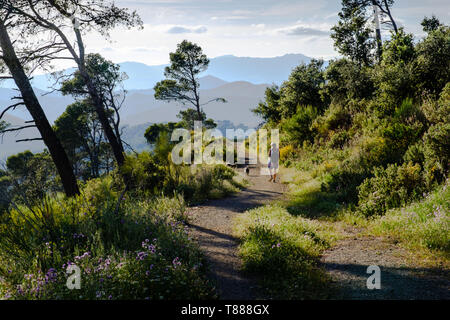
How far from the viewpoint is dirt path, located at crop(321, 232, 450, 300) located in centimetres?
339

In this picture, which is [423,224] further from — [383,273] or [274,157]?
[274,157]

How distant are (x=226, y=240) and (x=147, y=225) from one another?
169cm

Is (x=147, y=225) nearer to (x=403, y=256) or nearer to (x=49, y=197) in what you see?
(x=49, y=197)

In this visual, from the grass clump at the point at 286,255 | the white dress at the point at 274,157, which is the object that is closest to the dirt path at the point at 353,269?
the grass clump at the point at 286,255

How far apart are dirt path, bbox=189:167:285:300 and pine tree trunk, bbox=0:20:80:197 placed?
12.5 ft

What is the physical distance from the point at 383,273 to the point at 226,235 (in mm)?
3159

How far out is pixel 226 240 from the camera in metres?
5.86

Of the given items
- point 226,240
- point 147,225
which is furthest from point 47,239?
point 226,240

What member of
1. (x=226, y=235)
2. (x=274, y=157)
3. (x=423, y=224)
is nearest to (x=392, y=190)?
(x=423, y=224)

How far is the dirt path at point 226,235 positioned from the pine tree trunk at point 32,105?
3.82 metres

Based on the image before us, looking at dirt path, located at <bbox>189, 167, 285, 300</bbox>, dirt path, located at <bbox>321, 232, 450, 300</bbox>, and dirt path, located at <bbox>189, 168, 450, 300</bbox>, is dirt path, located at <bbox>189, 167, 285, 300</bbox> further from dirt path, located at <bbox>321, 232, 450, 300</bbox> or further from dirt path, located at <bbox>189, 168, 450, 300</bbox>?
dirt path, located at <bbox>321, 232, 450, 300</bbox>

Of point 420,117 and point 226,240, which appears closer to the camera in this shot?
point 226,240

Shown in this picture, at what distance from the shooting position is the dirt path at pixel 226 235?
3.89 metres

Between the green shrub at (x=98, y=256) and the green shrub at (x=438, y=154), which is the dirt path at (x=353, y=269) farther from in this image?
the green shrub at (x=438, y=154)
